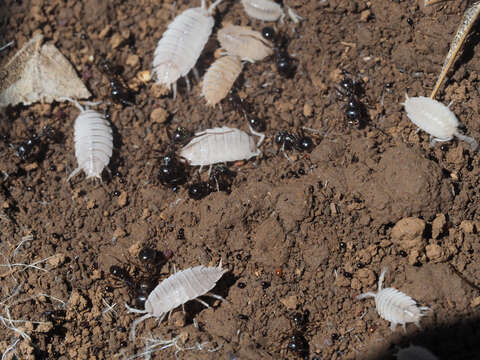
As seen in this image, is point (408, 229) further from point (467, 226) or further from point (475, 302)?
point (475, 302)

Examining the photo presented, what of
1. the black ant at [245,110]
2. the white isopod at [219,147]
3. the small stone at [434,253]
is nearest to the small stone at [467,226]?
the small stone at [434,253]

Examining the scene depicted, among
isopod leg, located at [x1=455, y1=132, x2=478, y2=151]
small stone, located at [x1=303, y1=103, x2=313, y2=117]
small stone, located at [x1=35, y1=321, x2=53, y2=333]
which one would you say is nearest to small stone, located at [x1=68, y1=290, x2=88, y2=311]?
small stone, located at [x1=35, y1=321, x2=53, y2=333]

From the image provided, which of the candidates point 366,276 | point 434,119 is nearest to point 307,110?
point 434,119

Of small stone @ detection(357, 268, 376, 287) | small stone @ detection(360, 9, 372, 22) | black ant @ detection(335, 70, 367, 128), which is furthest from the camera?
small stone @ detection(360, 9, 372, 22)

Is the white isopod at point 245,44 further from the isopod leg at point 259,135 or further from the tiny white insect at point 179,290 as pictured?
the tiny white insect at point 179,290

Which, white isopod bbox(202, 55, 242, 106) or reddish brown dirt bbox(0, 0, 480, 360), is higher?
white isopod bbox(202, 55, 242, 106)

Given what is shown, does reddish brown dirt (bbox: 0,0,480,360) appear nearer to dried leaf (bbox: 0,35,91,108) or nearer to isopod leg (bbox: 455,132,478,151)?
isopod leg (bbox: 455,132,478,151)
